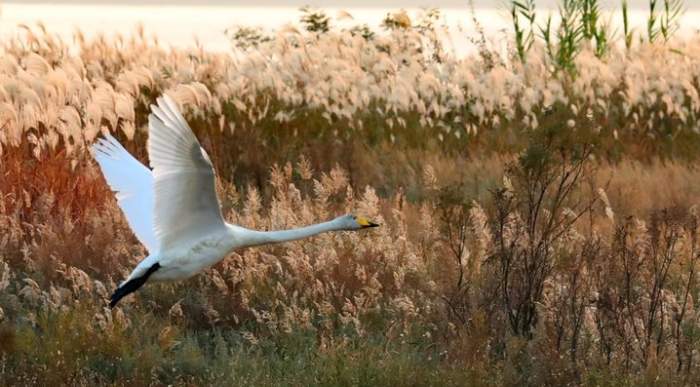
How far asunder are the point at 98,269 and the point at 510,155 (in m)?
6.16

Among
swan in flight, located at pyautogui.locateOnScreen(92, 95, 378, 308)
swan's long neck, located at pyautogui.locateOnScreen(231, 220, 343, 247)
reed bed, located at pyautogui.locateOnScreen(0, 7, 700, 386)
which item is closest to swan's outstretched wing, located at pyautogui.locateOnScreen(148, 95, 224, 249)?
swan in flight, located at pyautogui.locateOnScreen(92, 95, 378, 308)

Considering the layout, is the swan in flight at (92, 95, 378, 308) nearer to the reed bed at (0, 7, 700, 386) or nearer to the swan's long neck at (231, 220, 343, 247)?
the swan's long neck at (231, 220, 343, 247)

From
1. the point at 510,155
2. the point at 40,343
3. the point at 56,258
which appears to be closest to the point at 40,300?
the point at 56,258

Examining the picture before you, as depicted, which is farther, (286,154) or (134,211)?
(286,154)

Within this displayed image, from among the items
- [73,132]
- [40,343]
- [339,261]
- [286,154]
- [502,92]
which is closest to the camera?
[40,343]

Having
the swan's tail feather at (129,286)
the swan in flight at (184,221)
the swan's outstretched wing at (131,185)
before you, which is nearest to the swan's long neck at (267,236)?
the swan in flight at (184,221)

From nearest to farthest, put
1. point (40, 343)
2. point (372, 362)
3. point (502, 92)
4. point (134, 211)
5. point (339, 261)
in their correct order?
point (372, 362)
point (40, 343)
point (134, 211)
point (339, 261)
point (502, 92)

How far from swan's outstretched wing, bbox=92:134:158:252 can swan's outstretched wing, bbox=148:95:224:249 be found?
66cm

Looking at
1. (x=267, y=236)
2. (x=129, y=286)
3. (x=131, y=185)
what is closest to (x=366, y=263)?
(x=131, y=185)

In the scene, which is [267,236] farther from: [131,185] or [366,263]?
[366,263]

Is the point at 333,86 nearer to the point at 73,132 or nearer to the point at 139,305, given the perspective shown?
the point at 73,132

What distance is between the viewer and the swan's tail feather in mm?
6727

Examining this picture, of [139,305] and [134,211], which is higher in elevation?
[134,211]

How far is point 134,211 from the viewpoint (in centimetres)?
777
